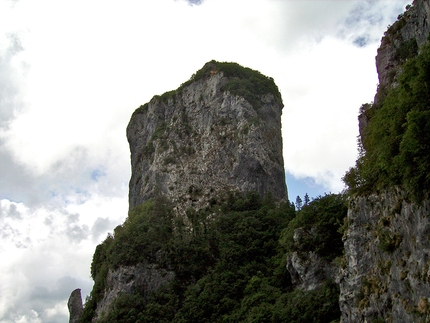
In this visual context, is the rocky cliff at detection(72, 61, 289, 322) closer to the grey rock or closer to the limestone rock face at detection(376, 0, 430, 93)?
the grey rock

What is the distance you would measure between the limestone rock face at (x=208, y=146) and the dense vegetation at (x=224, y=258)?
3229mm

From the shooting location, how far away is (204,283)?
49.9 metres

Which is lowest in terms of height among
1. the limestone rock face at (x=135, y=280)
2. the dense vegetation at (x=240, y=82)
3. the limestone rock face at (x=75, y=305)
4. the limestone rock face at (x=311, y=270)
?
the limestone rock face at (x=311, y=270)

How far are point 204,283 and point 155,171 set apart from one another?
22392 millimetres

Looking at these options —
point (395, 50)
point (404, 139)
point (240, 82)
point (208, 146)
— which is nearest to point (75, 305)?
point (208, 146)

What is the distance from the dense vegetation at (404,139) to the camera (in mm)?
21047

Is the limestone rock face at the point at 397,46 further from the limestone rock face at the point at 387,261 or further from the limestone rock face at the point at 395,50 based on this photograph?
the limestone rock face at the point at 387,261

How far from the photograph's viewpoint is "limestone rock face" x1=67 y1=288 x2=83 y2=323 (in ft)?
214

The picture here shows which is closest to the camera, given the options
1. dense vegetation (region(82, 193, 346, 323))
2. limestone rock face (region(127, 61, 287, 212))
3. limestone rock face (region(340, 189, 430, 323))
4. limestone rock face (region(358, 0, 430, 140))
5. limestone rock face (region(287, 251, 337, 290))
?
limestone rock face (region(340, 189, 430, 323))

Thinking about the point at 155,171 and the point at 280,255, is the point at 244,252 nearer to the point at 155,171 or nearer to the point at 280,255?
the point at 280,255

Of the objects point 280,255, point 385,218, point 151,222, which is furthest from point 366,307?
point 151,222

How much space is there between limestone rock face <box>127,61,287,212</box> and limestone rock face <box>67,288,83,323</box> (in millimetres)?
15322

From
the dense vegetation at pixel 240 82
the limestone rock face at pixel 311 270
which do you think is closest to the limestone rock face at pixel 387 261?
the limestone rock face at pixel 311 270

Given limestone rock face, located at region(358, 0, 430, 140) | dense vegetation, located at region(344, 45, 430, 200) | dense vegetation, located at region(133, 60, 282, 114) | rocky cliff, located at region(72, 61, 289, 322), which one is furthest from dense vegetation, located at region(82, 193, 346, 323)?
dense vegetation, located at region(133, 60, 282, 114)
